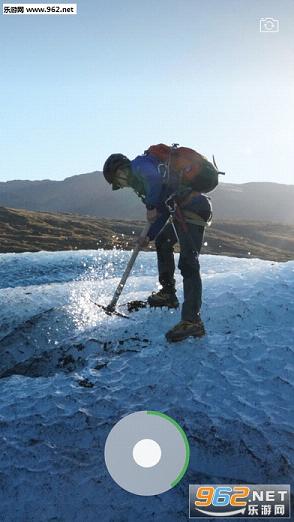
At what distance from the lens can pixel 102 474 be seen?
355 centimetres

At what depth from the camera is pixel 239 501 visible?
11.0 feet

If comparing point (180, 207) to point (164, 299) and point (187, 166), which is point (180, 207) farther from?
point (164, 299)

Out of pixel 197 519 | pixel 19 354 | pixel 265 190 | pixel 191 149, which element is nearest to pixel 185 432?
pixel 197 519

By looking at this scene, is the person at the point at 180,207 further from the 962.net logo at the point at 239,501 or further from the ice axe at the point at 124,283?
the 962.net logo at the point at 239,501

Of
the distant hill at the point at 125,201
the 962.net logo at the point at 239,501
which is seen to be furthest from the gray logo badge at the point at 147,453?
the distant hill at the point at 125,201

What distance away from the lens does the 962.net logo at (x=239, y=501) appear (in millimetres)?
3275

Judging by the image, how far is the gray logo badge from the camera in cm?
353

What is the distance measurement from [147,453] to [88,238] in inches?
1449

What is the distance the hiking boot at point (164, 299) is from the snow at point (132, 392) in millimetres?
194

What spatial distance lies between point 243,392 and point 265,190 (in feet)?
598

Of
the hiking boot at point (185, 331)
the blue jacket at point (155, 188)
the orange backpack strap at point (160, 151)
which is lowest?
the hiking boot at point (185, 331)

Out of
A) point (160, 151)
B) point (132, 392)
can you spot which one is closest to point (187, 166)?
point (160, 151)

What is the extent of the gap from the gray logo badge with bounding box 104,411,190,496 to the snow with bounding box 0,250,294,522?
7cm

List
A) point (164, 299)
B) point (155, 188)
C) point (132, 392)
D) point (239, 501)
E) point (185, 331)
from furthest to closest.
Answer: point (164, 299), point (155, 188), point (185, 331), point (132, 392), point (239, 501)
